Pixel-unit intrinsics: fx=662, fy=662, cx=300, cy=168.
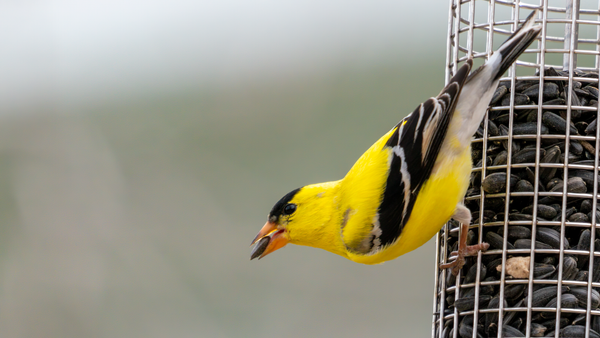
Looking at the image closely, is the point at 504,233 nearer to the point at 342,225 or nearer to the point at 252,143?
the point at 342,225

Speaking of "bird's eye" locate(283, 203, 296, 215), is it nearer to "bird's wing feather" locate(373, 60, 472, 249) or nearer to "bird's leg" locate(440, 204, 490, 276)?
"bird's wing feather" locate(373, 60, 472, 249)

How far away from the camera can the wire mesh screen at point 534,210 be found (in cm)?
374

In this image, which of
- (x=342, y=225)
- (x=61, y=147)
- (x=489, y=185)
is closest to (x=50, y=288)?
(x=61, y=147)

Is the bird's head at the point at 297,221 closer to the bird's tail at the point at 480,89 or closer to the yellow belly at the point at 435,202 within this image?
the yellow belly at the point at 435,202

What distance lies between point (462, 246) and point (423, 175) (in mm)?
532

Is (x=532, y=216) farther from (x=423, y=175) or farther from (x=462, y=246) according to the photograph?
(x=423, y=175)

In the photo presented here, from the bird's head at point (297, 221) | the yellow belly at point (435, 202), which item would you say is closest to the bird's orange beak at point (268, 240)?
the bird's head at point (297, 221)

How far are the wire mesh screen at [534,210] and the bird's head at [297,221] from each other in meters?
0.82

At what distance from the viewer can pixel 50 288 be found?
10.0 meters

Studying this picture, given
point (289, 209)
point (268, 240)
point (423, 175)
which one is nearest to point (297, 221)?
point (289, 209)

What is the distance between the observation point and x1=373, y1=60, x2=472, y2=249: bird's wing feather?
3.77 meters

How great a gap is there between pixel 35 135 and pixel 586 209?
9.21 m

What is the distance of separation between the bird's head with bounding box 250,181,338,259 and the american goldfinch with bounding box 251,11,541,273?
147mm

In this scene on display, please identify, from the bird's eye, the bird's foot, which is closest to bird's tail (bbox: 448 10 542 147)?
the bird's foot
